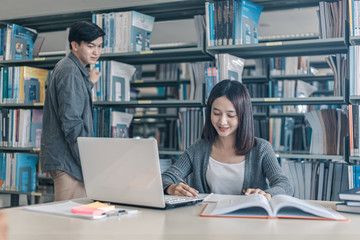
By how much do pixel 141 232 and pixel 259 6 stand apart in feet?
7.31

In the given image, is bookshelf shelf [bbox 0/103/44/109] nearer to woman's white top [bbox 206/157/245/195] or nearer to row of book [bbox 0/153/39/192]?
row of book [bbox 0/153/39/192]

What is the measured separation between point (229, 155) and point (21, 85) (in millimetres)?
2168

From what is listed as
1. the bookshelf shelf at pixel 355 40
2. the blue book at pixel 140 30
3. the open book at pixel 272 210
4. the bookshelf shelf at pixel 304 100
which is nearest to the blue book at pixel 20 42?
the blue book at pixel 140 30

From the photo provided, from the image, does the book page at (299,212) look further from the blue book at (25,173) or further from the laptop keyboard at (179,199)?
the blue book at (25,173)

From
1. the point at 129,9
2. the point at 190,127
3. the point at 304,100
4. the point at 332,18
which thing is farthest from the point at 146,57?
the point at 332,18

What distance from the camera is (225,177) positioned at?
1944 millimetres

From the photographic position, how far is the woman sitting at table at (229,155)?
1905 mm

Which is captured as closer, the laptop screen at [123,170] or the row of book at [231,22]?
the laptop screen at [123,170]

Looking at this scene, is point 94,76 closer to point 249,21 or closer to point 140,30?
point 140,30

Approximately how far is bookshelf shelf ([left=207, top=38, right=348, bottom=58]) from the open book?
5.29 ft

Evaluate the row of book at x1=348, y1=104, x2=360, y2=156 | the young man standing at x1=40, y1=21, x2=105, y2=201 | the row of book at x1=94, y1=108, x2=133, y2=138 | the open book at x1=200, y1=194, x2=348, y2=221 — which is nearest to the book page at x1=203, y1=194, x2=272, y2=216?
the open book at x1=200, y1=194, x2=348, y2=221

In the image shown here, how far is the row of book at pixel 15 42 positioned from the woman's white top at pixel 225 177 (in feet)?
7.53

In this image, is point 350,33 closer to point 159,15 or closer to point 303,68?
point 159,15

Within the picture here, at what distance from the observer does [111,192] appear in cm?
142
